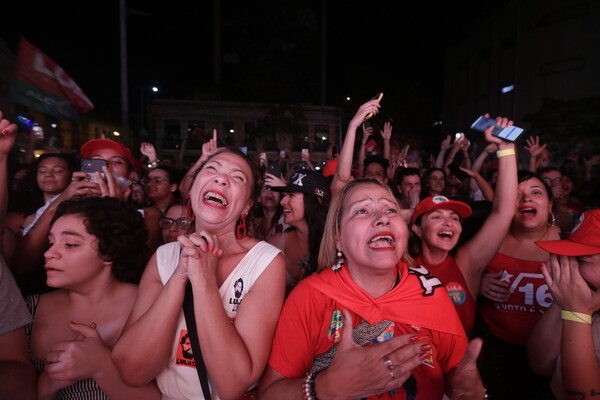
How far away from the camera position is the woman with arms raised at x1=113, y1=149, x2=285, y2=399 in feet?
5.08

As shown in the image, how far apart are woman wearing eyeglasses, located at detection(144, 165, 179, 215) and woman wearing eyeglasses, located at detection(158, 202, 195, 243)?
852 millimetres

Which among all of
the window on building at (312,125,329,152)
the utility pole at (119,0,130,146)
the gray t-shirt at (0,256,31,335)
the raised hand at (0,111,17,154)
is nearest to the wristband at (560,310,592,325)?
the gray t-shirt at (0,256,31,335)

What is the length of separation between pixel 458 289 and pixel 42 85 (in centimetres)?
451

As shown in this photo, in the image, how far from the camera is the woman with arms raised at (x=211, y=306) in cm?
155

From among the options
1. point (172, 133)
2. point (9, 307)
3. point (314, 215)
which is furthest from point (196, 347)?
point (172, 133)

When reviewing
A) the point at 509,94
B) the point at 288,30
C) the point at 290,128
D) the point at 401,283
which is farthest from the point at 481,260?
the point at 509,94

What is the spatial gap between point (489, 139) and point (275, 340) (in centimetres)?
224

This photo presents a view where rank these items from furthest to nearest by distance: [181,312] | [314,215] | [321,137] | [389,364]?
[321,137] < [314,215] < [181,312] < [389,364]

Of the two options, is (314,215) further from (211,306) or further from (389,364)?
(389,364)

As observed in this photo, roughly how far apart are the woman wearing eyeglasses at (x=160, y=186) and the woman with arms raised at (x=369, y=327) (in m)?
3.02

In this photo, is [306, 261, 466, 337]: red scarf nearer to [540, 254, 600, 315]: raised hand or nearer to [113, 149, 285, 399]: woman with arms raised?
[113, 149, 285, 399]: woman with arms raised

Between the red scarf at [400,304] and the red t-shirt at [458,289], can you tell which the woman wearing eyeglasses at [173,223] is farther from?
the red t-shirt at [458,289]

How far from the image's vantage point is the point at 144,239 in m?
2.38

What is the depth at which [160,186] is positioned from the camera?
14.1 ft
